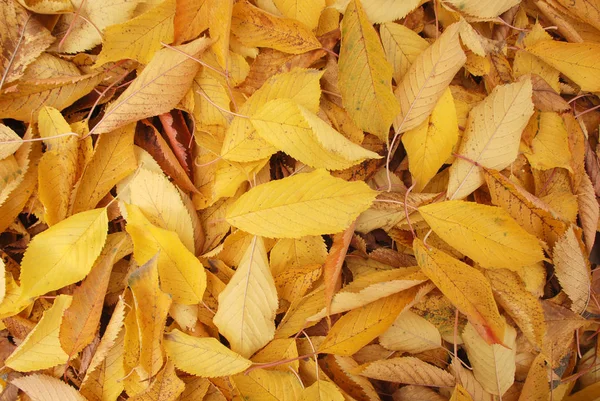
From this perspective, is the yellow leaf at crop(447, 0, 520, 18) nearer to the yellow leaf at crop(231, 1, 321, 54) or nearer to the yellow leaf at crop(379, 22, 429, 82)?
the yellow leaf at crop(379, 22, 429, 82)

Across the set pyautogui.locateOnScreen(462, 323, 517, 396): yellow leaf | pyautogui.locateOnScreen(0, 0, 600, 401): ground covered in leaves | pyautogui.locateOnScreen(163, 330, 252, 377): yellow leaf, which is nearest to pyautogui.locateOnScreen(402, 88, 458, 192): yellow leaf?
pyautogui.locateOnScreen(0, 0, 600, 401): ground covered in leaves

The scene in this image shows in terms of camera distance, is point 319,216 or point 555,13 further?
point 555,13

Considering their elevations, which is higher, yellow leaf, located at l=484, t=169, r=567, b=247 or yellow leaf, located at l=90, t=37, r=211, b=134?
yellow leaf, located at l=90, t=37, r=211, b=134

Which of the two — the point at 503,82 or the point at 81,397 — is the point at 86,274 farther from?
the point at 503,82

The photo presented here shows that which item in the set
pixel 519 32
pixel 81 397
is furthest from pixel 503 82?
pixel 81 397

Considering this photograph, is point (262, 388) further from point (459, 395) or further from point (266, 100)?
point (266, 100)

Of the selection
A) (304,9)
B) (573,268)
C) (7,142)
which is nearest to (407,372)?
(573,268)
